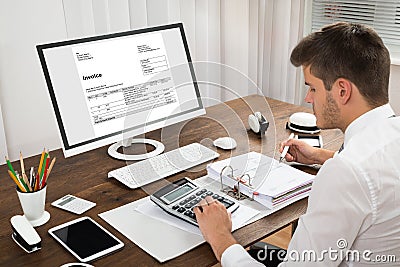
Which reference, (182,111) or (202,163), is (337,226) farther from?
(182,111)

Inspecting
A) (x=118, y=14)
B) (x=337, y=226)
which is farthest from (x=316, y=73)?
(x=118, y=14)

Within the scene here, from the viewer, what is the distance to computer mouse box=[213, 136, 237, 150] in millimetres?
1736

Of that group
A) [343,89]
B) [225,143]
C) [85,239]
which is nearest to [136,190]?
[85,239]

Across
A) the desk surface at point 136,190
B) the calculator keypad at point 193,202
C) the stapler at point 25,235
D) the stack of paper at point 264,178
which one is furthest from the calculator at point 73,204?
the stack of paper at point 264,178

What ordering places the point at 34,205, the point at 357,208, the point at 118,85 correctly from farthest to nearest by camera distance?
the point at 118,85
the point at 34,205
the point at 357,208

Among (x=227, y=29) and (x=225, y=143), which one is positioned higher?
(x=227, y=29)

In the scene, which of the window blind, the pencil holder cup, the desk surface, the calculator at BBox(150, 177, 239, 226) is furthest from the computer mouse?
the window blind

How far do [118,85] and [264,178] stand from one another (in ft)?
1.78

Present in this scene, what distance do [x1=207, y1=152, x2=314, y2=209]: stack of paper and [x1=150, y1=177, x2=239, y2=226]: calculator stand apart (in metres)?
0.07

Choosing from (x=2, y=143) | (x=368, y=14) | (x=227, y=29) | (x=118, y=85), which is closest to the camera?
(x=118, y=85)

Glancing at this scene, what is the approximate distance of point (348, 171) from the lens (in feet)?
3.29

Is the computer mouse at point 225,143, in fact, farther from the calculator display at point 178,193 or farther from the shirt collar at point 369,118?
the shirt collar at point 369,118

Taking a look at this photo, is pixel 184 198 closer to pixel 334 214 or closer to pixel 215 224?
pixel 215 224

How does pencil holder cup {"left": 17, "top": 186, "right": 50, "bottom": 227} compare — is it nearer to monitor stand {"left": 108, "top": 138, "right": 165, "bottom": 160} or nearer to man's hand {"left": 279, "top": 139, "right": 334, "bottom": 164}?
monitor stand {"left": 108, "top": 138, "right": 165, "bottom": 160}
